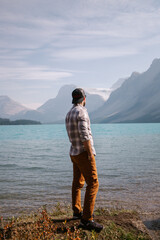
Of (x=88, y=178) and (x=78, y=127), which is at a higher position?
(x=78, y=127)

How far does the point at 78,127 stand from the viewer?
546 centimetres

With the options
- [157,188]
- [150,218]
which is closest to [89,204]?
[150,218]

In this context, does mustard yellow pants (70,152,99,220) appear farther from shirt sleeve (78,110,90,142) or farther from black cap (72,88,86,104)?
black cap (72,88,86,104)

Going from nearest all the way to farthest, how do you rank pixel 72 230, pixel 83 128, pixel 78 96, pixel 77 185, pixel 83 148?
pixel 83 128 < pixel 83 148 < pixel 72 230 < pixel 78 96 < pixel 77 185

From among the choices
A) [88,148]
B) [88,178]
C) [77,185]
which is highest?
[88,148]

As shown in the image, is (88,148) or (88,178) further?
(88,178)

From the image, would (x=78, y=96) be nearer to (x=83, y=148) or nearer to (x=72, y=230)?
(x=83, y=148)

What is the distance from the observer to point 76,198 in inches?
248

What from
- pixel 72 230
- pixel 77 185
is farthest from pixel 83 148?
pixel 72 230

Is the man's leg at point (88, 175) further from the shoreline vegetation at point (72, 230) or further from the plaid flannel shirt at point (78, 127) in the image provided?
the shoreline vegetation at point (72, 230)

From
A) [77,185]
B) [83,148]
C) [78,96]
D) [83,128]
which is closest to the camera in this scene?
[83,128]

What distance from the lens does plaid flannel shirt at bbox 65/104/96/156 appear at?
17.8ft

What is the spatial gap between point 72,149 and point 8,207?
5170 mm

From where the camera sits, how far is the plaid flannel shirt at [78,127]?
541cm
